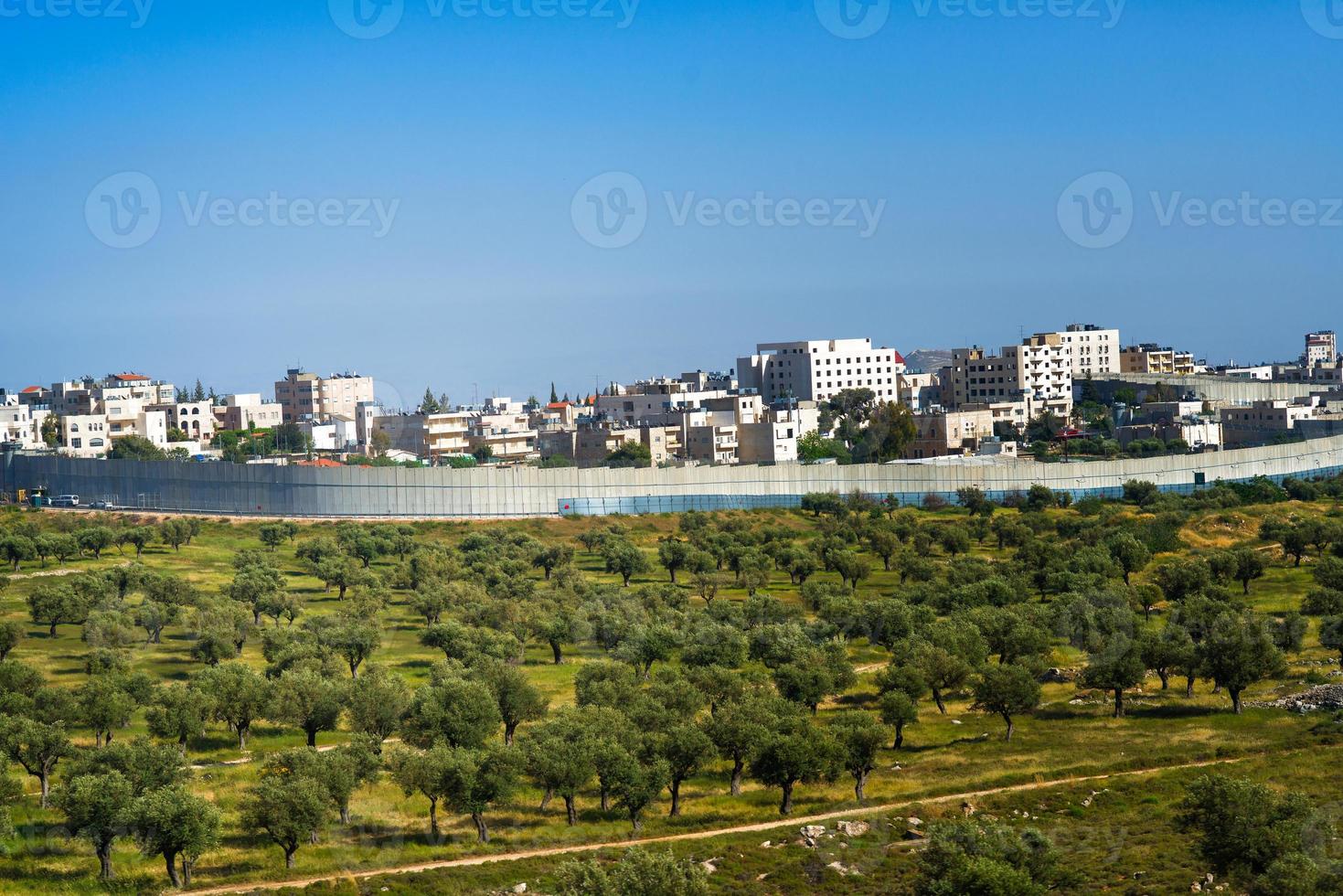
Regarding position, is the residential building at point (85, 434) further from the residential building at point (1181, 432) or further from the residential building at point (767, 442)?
the residential building at point (1181, 432)

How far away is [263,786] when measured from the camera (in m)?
30.1

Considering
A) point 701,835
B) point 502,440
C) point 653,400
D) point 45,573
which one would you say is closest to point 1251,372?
point 653,400

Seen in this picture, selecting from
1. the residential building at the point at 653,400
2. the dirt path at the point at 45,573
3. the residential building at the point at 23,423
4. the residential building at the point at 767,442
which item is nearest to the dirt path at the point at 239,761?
the dirt path at the point at 45,573

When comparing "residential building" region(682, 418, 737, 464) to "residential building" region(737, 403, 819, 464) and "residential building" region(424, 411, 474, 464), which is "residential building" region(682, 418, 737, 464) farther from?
"residential building" region(424, 411, 474, 464)

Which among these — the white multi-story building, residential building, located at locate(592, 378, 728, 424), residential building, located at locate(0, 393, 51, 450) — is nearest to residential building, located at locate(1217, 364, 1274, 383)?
the white multi-story building

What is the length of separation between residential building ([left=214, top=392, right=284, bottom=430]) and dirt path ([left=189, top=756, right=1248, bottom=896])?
119509 mm

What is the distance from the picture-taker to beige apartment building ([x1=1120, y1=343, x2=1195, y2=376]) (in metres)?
168

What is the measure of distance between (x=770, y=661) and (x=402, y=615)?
16.4 m

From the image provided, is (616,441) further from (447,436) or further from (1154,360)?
(1154,360)

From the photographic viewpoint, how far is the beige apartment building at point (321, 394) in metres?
153

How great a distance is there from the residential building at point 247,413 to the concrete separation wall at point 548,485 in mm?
52416

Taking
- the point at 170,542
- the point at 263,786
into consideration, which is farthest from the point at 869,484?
the point at 263,786

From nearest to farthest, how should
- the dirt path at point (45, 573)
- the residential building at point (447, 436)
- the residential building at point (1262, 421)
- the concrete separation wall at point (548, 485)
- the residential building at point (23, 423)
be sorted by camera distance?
the dirt path at point (45, 573), the concrete separation wall at point (548, 485), the residential building at point (1262, 421), the residential building at point (447, 436), the residential building at point (23, 423)

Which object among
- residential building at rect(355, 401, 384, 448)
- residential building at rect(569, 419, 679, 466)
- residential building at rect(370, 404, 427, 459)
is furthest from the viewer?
residential building at rect(355, 401, 384, 448)
